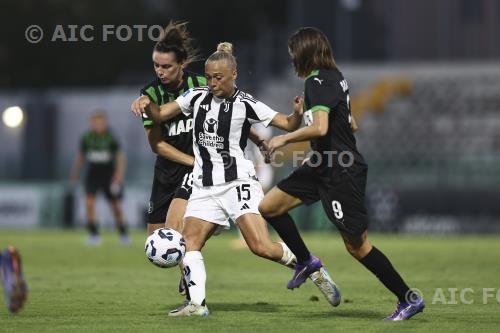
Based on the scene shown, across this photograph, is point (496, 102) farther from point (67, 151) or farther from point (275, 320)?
point (275, 320)

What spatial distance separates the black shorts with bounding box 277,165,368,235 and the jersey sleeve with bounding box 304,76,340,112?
57 centimetres

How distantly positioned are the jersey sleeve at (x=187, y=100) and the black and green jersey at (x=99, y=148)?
39.0ft

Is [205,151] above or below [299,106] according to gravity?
below

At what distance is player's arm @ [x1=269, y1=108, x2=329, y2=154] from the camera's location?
8.44 metres

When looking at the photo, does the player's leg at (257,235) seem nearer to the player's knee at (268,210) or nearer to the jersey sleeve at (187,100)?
the player's knee at (268,210)

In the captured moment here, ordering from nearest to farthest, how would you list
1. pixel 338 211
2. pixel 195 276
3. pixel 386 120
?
1. pixel 338 211
2. pixel 195 276
3. pixel 386 120

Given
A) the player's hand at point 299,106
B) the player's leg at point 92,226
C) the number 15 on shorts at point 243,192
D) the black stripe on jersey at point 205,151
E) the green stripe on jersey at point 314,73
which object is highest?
the green stripe on jersey at point 314,73

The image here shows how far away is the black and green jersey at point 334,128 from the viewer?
28.7 feet

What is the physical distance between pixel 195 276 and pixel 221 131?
1.19 meters

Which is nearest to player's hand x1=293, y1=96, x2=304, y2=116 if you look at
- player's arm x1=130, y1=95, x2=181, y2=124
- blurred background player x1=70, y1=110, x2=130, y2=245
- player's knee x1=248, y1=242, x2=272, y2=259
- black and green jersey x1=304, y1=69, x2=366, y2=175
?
black and green jersey x1=304, y1=69, x2=366, y2=175

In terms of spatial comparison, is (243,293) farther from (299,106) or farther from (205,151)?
(299,106)

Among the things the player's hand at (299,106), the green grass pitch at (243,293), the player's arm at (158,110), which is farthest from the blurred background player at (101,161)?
the player's hand at (299,106)

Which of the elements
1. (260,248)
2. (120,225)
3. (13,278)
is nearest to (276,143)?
(260,248)

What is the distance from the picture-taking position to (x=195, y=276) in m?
9.07
